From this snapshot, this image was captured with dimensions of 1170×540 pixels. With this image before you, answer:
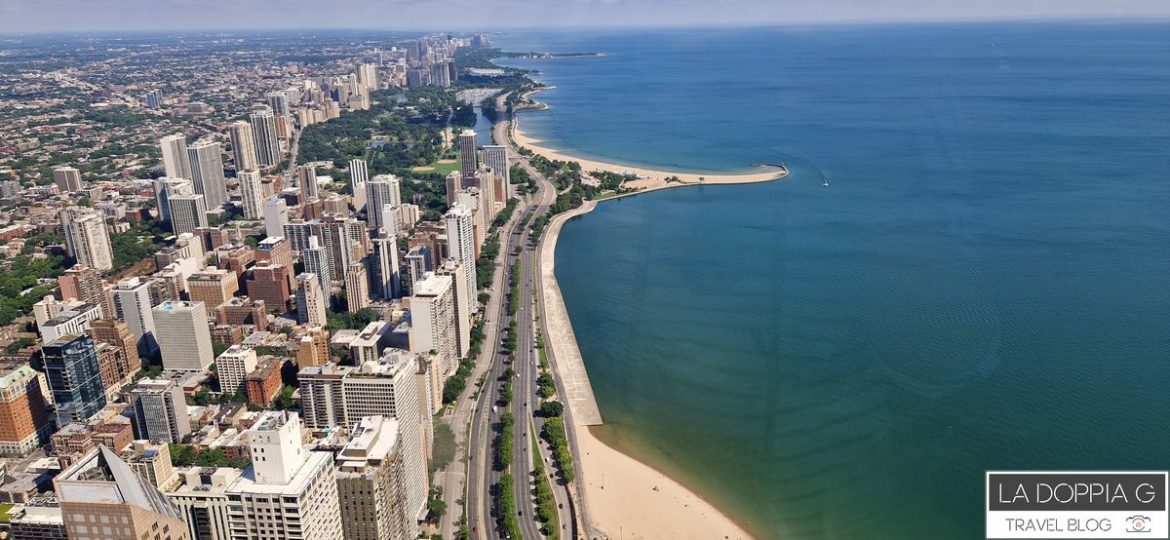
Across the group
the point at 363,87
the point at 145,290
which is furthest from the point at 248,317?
the point at 363,87

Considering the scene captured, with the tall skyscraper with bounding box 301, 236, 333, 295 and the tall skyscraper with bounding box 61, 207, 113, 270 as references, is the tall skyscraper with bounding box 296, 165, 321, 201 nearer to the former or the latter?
the tall skyscraper with bounding box 61, 207, 113, 270

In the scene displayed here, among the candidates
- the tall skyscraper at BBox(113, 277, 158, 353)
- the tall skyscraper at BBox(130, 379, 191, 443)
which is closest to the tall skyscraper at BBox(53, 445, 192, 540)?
the tall skyscraper at BBox(130, 379, 191, 443)

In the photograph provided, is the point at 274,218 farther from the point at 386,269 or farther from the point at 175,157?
the point at 175,157

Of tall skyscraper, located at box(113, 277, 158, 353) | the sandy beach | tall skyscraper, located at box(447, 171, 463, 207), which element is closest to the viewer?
the sandy beach

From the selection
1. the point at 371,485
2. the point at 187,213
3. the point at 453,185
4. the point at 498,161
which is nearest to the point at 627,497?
the point at 371,485

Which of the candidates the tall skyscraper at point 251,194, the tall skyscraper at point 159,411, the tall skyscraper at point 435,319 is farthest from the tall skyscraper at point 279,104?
the tall skyscraper at point 159,411

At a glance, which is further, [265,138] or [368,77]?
[368,77]

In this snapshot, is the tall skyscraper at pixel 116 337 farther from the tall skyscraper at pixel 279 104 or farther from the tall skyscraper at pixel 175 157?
the tall skyscraper at pixel 279 104
